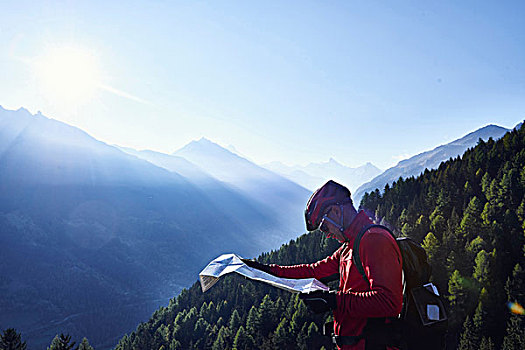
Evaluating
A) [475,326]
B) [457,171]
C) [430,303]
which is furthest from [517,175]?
[430,303]

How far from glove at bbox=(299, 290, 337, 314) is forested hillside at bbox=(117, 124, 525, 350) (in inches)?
2578

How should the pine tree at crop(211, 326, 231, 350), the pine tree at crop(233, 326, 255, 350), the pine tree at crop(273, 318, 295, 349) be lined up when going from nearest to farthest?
1. the pine tree at crop(273, 318, 295, 349)
2. the pine tree at crop(233, 326, 255, 350)
3. the pine tree at crop(211, 326, 231, 350)

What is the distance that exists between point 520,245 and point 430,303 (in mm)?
84624

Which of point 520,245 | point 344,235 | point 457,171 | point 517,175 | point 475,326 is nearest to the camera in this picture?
point 344,235

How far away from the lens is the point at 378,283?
14.5ft

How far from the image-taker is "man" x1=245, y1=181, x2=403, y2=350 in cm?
443

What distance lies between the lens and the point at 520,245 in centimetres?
7156

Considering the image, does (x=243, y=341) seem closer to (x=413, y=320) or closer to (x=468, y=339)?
(x=468, y=339)

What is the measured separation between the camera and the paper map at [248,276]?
715 cm

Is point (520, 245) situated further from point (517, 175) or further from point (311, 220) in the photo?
point (311, 220)

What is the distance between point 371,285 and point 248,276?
351cm

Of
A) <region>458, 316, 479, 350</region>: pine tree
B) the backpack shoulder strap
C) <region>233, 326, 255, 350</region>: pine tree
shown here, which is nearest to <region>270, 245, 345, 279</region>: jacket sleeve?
the backpack shoulder strap

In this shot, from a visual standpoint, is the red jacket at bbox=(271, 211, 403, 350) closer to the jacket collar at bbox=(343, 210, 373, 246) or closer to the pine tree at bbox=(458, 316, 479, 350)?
the jacket collar at bbox=(343, 210, 373, 246)

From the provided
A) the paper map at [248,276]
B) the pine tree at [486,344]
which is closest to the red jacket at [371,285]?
the paper map at [248,276]
